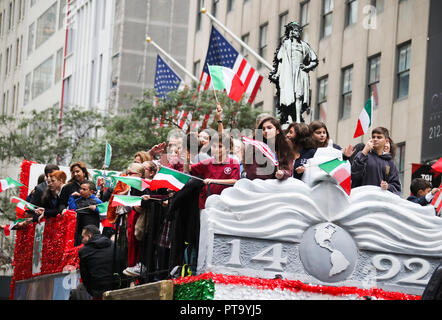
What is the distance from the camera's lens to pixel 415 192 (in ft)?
42.6

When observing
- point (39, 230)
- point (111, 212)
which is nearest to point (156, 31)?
point (39, 230)

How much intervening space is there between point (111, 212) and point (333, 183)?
3.89 m

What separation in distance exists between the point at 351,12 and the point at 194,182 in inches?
1010

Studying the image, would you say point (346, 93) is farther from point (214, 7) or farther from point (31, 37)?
point (31, 37)

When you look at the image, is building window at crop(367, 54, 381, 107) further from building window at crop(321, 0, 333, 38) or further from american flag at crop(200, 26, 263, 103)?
american flag at crop(200, 26, 263, 103)

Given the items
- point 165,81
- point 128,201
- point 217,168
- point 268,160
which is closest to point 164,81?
point 165,81

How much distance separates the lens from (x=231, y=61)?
23406 millimetres

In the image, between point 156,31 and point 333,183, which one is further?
point 156,31

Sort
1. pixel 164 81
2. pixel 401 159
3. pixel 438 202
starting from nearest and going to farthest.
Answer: pixel 438 202 < pixel 401 159 < pixel 164 81

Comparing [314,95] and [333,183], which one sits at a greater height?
[314,95]

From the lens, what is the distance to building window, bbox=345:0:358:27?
117 feet

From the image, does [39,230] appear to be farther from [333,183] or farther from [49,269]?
[333,183]

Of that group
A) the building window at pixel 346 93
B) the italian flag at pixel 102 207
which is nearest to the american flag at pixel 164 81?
the building window at pixel 346 93
